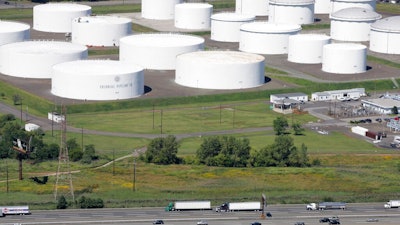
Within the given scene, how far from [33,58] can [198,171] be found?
48110 millimetres

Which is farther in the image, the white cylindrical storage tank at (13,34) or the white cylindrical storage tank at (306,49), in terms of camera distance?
the white cylindrical storage tank at (13,34)

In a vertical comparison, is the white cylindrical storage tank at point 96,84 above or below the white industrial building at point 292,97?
above

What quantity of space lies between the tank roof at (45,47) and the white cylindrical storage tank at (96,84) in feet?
38.1

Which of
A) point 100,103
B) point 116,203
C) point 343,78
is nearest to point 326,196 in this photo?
point 116,203

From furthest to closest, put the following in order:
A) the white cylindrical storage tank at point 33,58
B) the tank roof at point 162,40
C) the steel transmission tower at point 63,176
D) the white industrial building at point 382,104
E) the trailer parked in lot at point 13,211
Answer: the tank roof at point 162,40, the white cylindrical storage tank at point 33,58, the white industrial building at point 382,104, the steel transmission tower at point 63,176, the trailer parked in lot at point 13,211

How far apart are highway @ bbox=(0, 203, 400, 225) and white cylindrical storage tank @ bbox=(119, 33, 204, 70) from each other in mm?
65908

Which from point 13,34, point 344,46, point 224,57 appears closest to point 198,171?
point 224,57

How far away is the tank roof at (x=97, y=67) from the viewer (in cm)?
16962

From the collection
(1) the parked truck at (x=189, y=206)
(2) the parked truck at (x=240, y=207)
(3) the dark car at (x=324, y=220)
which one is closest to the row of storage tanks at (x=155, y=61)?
(1) the parked truck at (x=189, y=206)

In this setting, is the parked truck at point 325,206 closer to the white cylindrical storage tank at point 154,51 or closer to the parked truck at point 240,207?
the parked truck at point 240,207

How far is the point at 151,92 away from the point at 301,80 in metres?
19.4

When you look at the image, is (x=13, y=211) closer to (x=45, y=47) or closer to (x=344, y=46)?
(x=45, y=47)

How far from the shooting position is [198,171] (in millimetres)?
135125

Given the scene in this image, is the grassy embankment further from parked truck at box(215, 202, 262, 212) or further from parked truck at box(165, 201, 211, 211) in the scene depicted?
parked truck at box(215, 202, 262, 212)
